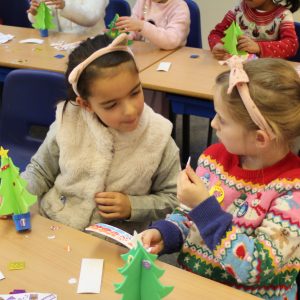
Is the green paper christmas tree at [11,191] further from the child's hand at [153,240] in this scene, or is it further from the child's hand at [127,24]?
the child's hand at [127,24]

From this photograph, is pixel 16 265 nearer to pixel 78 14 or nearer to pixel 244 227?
pixel 244 227

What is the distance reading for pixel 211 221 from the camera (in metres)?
0.96

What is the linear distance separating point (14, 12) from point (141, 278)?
3475mm

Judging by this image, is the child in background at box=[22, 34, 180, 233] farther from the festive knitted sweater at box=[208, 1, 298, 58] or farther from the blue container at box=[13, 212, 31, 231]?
the festive knitted sweater at box=[208, 1, 298, 58]

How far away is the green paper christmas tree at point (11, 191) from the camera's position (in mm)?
1073

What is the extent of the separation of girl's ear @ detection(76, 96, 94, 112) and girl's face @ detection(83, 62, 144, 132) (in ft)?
0.11

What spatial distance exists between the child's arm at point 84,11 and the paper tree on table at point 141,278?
232 centimetres

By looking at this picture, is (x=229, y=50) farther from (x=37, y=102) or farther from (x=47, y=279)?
(x=47, y=279)

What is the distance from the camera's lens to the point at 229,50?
92.4 inches

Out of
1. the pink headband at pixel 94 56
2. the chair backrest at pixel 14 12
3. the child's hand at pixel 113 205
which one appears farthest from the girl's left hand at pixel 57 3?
the child's hand at pixel 113 205

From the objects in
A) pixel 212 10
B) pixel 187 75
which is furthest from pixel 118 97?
pixel 212 10

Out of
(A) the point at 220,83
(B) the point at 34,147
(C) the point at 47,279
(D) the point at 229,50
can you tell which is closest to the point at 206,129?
(D) the point at 229,50

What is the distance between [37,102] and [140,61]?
81 cm

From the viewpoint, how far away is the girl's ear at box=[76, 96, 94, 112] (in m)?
1.30
